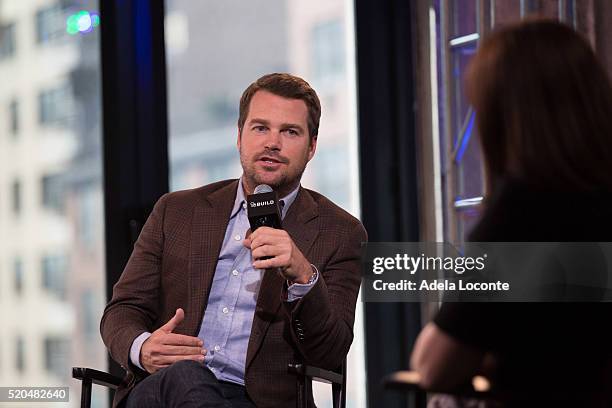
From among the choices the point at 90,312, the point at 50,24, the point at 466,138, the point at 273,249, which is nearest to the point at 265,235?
the point at 273,249

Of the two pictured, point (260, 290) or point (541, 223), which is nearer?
point (541, 223)

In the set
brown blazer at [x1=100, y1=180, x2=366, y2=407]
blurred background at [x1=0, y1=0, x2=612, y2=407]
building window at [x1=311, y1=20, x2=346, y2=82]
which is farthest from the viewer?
building window at [x1=311, y1=20, x2=346, y2=82]

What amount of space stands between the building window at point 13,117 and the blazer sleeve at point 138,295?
1371 millimetres

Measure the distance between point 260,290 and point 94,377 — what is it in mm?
497

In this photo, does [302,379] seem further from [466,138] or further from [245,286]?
[466,138]

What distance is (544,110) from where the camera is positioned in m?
1.47

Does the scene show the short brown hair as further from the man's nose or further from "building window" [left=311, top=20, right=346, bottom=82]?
"building window" [left=311, top=20, right=346, bottom=82]

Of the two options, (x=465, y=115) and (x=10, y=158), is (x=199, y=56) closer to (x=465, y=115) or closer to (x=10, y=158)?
(x=10, y=158)

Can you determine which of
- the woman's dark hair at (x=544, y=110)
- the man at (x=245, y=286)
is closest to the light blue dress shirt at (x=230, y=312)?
the man at (x=245, y=286)

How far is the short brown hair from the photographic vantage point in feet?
8.83

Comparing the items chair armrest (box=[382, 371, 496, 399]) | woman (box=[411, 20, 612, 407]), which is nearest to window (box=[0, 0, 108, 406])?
chair armrest (box=[382, 371, 496, 399])

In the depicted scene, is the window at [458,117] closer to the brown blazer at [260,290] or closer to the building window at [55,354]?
the brown blazer at [260,290]

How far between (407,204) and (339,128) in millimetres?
444

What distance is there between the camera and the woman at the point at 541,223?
1436mm
